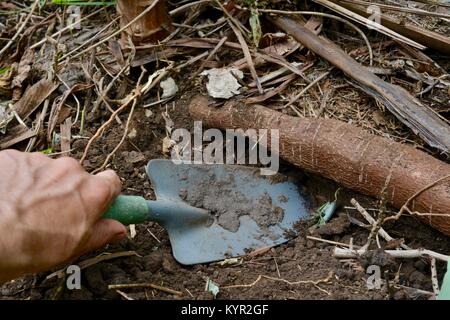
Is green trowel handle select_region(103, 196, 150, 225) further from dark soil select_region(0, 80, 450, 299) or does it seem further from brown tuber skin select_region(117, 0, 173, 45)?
brown tuber skin select_region(117, 0, 173, 45)

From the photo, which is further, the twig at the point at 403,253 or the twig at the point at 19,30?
the twig at the point at 19,30

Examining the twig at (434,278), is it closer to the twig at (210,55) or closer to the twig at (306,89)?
the twig at (306,89)

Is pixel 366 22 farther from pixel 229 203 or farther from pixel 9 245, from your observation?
pixel 9 245

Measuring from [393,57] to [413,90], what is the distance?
184mm

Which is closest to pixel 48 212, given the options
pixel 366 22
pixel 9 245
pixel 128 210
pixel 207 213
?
pixel 9 245

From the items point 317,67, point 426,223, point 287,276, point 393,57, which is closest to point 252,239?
point 287,276

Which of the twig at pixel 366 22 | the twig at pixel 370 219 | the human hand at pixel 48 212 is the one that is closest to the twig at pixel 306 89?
the twig at pixel 366 22

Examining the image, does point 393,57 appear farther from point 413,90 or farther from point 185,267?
point 185,267

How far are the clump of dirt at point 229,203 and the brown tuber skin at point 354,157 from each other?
20 cm

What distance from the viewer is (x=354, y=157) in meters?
1.98

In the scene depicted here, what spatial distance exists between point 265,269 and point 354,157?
0.48 meters

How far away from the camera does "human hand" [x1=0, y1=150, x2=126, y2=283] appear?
4.58 ft

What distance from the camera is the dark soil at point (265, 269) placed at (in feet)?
5.66

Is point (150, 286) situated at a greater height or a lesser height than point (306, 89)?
lesser
